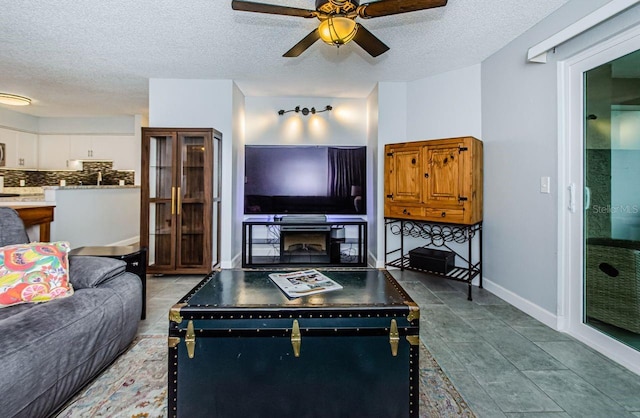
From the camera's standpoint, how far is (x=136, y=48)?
10.4 feet

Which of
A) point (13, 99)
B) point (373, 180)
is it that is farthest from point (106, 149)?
point (373, 180)

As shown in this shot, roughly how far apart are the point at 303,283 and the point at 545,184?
7.13 ft

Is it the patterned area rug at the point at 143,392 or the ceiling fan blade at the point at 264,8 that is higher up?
the ceiling fan blade at the point at 264,8

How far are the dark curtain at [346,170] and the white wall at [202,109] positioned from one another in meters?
1.40

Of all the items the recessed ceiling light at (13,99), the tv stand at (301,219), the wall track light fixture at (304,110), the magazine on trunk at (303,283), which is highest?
the recessed ceiling light at (13,99)

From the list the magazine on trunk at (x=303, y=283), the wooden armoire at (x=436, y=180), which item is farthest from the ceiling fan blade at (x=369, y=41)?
the magazine on trunk at (x=303, y=283)

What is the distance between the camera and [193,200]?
374 cm

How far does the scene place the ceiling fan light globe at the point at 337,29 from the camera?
76.9 inches

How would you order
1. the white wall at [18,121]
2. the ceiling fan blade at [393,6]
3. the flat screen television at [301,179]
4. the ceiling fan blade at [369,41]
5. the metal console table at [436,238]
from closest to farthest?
the ceiling fan blade at [393,6]
the ceiling fan blade at [369,41]
the metal console table at [436,238]
the flat screen television at [301,179]
the white wall at [18,121]

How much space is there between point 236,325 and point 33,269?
3.92ft

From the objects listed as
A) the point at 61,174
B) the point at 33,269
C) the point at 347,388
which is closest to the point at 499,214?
the point at 347,388

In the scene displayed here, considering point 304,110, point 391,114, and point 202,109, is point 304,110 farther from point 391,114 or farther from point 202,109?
point 202,109

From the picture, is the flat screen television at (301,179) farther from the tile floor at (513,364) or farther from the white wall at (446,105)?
the tile floor at (513,364)

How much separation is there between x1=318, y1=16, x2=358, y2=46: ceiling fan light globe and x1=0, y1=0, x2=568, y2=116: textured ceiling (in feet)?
1.80
